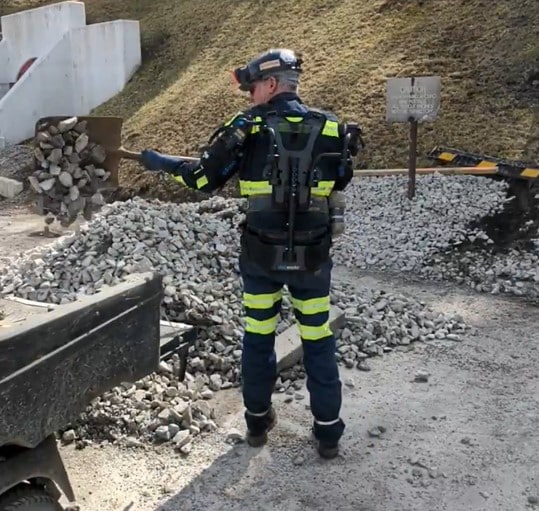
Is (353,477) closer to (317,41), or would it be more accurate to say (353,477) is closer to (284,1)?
(317,41)

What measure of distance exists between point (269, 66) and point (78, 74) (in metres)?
14.2

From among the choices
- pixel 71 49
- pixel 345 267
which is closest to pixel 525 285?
pixel 345 267

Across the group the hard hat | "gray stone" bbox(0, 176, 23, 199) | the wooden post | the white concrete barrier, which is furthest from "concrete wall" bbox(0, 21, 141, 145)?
the hard hat

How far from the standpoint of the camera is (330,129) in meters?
3.61

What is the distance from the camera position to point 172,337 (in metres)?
4.07

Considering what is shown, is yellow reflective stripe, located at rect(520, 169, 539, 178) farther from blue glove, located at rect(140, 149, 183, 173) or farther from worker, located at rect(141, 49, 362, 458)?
blue glove, located at rect(140, 149, 183, 173)

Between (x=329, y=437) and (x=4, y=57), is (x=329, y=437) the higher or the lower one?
the lower one

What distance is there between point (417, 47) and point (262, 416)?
32.5ft

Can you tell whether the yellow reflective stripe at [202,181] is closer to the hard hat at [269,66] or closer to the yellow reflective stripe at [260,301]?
the hard hat at [269,66]

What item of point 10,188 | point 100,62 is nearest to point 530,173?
point 10,188

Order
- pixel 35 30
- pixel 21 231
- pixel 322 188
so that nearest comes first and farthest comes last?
pixel 322 188 < pixel 21 231 < pixel 35 30

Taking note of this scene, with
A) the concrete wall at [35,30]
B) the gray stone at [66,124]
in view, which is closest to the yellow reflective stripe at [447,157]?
the gray stone at [66,124]

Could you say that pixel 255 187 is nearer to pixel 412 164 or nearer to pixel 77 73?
pixel 412 164

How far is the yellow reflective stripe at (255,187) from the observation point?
3.60 m
